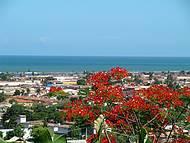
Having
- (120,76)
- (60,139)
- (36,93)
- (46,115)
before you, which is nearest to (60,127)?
(46,115)

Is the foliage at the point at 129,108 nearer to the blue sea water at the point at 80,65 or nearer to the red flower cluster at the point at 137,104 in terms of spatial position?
the red flower cluster at the point at 137,104

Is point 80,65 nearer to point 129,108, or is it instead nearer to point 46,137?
point 129,108

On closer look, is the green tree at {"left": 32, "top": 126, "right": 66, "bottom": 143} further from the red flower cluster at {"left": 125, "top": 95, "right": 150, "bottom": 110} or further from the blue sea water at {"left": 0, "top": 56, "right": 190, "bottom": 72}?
the blue sea water at {"left": 0, "top": 56, "right": 190, "bottom": 72}

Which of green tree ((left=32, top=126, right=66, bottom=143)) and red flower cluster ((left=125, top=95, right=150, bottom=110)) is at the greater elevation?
green tree ((left=32, top=126, right=66, bottom=143))

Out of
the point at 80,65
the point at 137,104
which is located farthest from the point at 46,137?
the point at 80,65

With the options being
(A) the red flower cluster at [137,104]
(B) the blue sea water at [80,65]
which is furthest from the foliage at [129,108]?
(B) the blue sea water at [80,65]

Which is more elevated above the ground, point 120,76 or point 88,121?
point 120,76

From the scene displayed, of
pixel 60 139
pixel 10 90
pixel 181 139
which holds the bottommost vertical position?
pixel 10 90

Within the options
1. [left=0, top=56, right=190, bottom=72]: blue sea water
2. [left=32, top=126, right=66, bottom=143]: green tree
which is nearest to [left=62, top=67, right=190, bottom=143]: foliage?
[left=32, top=126, right=66, bottom=143]: green tree

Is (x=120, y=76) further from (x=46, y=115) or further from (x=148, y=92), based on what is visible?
(x=46, y=115)

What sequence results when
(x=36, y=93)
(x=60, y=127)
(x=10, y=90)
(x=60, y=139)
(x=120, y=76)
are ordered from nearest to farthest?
(x=60, y=139)
(x=120, y=76)
(x=60, y=127)
(x=36, y=93)
(x=10, y=90)

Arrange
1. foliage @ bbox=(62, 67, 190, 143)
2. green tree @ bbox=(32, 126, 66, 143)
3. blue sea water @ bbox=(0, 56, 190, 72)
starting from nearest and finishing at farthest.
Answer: green tree @ bbox=(32, 126, 66, 143) → foliage @ bbox=(62, 67, 190, 143) → blue sea water @ bbox=(0, 56, 190, 72)
